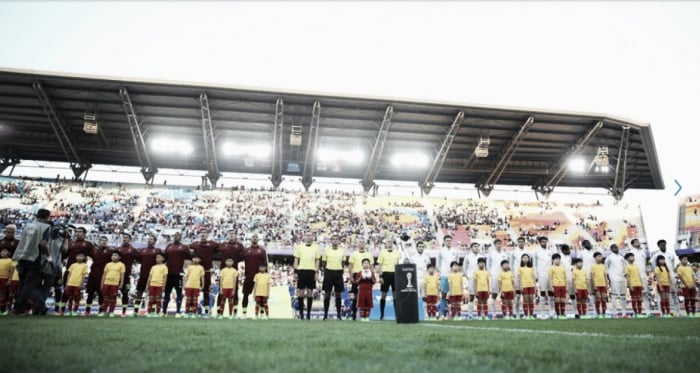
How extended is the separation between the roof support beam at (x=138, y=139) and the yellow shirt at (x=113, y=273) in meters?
18.1

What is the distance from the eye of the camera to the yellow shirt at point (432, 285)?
11.4m

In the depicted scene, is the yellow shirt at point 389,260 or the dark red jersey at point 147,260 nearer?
the yellow shirt at point 389,260

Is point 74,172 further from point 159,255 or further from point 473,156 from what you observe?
point 473,156

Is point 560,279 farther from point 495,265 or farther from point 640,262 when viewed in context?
point 640,262

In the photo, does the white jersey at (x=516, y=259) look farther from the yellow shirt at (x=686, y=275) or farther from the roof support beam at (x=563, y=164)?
the roof support beam at (x=563, y=164)

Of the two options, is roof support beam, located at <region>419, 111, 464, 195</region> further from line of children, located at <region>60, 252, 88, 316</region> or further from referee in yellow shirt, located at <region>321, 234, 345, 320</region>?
line of children, located at <region>60, 252, 88, 316</region>

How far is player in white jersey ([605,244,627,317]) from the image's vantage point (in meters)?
11.4

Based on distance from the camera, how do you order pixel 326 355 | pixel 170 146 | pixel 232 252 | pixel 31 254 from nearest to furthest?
pixel 326 355 < pixel 31 254 < pixel 232 252 < pixel 170 146

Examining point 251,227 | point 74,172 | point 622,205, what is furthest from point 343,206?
point 622,205

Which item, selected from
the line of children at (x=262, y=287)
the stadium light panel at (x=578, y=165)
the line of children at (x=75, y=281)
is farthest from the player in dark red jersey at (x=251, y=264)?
the stadium light panel at (x=578, y=165)

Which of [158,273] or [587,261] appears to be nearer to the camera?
[158,273]

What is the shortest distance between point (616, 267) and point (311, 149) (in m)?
22.5

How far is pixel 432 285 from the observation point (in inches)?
451

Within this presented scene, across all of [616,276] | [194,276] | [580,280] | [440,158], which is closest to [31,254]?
[194,276]
